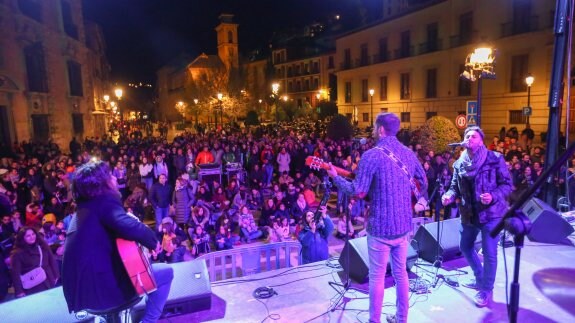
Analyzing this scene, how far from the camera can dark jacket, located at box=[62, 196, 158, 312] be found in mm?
2357

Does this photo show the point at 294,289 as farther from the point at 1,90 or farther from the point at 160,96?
the point at 160,96

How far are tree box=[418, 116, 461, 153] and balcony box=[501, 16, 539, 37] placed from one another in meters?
11.6

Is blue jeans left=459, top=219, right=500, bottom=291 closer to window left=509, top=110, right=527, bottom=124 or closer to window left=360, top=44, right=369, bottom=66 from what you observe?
window left=509, top=110, right=527, bottom=124

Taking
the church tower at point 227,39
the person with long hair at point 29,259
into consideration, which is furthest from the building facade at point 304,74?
the person with long hair at point 29,259

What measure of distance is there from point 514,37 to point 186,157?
2116 centimetres

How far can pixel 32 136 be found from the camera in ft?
57.0

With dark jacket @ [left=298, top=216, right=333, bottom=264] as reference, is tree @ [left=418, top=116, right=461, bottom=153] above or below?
above

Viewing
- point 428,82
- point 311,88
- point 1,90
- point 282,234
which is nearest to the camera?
point 282,234

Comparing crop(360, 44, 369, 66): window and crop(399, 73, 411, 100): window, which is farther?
crop(360, 44, 369, 66): window

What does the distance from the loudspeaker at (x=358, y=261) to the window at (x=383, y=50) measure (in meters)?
30.9

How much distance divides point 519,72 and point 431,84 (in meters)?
6.89

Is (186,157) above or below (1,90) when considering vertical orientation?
below

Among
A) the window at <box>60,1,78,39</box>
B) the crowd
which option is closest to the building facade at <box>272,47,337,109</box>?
the window at <box>60,1,78,39</box>

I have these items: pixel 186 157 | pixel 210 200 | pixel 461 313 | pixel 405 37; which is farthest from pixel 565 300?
pixel 405 37
